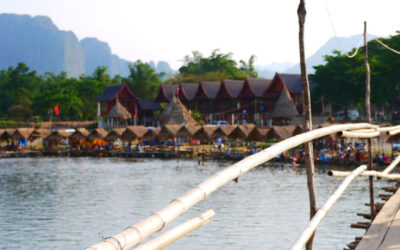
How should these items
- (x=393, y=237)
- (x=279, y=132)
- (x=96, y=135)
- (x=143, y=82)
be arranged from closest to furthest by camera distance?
(x=393, y=237) < (x=279, y=132) < (x=96, y=135) < (x=143, y=82)

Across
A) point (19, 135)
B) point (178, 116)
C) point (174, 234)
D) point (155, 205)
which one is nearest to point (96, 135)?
point (19, 135)

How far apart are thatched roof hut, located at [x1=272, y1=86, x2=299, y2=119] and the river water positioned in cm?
1079

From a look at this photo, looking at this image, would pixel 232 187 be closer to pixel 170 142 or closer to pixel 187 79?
pixel 170 142

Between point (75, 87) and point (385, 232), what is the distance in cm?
6884

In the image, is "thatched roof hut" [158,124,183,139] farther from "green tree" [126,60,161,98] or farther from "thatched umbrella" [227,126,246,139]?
"green tree" [126,60,161,98]

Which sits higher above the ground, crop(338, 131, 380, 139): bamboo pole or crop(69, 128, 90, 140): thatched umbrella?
crop(69, 128, 90, 140): thatched umbrella

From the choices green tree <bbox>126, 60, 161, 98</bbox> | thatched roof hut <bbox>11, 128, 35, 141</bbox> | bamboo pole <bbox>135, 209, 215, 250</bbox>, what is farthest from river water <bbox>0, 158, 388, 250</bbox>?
green tree <bbox>126, 60, 161, 98</bbox>

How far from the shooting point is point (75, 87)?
235 ft

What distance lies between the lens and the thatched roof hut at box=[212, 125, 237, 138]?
4141 centimetres

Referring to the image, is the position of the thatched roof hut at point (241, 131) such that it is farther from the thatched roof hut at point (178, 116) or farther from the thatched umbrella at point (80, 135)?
the thatched umbrella at point (80, 135)

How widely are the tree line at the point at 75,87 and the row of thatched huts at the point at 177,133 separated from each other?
43.8 ft

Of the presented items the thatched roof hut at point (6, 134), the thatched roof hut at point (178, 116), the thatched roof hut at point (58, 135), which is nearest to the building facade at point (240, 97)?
the thatched roof hut at point (178, 116)

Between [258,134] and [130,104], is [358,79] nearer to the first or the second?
[258,134]

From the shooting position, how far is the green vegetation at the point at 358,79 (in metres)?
44.4
